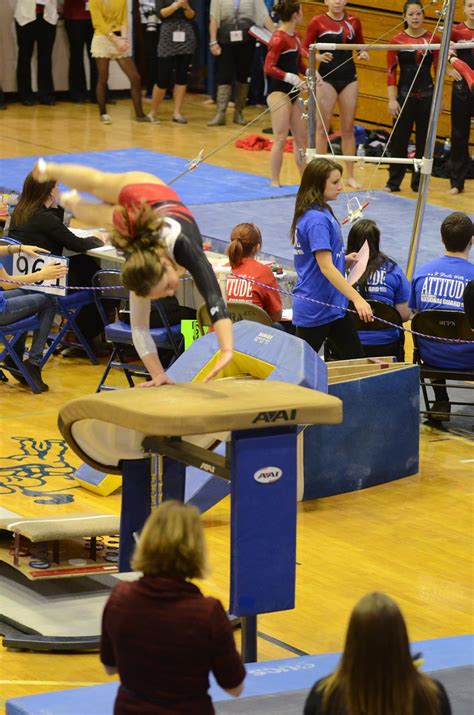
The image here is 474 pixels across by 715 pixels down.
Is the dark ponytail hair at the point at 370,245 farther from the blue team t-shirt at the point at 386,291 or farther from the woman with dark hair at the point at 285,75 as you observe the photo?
the woman with dark hair at the point at 285,75

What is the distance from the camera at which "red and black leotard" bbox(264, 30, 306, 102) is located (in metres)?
12.0

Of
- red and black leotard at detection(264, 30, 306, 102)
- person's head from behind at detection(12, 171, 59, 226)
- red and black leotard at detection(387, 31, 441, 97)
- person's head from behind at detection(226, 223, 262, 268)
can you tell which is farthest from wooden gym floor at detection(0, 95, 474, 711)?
red and black leotard at detection(387, 31, 441, 97)

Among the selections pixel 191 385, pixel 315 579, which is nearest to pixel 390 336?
pixel 315 579

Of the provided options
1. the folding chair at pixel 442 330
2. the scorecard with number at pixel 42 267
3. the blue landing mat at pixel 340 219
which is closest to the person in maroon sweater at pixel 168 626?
the folding chair at pixel 442 330

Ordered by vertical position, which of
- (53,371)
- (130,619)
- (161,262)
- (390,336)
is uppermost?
(161,262)

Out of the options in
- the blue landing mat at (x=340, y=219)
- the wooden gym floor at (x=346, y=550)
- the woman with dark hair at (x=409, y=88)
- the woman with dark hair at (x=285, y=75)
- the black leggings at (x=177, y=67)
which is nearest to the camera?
the wooden gym floor at (x=346, y=550)

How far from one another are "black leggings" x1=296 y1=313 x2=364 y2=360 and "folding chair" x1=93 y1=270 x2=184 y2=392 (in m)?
1.15

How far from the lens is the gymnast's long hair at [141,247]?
4473mm

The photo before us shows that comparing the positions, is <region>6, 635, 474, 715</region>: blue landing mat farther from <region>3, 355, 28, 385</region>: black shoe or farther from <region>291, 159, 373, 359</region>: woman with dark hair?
<region>3, 355, 28, 385</region>: black shoe

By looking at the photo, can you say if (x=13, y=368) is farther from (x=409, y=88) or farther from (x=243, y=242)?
(x=409, y=88)

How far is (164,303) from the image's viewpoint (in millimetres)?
8000

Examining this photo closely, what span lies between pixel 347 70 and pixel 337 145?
191 cm

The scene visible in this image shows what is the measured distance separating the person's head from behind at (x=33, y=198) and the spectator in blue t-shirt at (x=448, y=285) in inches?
92.3

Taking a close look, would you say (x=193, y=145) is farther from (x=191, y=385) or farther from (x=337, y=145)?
(x=191, y=385)
